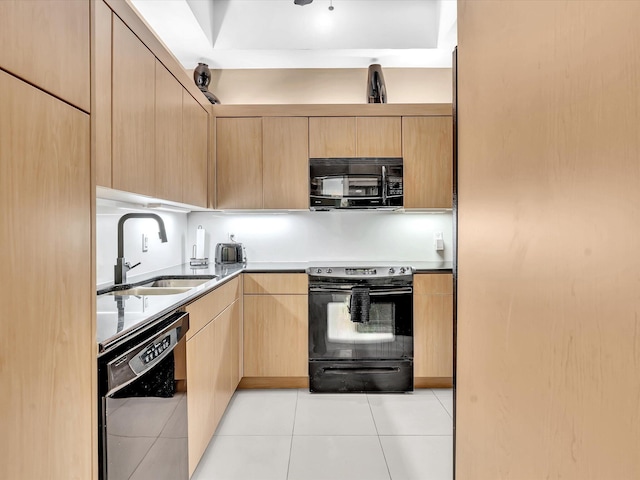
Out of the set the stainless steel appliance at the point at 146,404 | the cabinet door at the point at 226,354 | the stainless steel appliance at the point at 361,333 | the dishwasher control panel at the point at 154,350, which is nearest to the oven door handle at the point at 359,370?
the stainless steel appliance at the point at 361,333

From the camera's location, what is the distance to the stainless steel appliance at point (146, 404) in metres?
1.03

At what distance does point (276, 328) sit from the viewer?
2896 mm

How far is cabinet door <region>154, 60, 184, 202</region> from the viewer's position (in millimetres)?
1951

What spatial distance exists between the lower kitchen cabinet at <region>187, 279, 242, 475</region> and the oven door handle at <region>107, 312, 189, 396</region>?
0.23m

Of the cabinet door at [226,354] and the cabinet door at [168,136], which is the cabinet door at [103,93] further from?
the cabinet door at [226,354]

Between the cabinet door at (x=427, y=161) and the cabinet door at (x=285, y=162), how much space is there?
32.0 inches

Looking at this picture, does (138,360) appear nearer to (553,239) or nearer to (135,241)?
(553,239)

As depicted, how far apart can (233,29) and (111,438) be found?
288 centimetres

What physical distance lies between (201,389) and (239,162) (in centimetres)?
186

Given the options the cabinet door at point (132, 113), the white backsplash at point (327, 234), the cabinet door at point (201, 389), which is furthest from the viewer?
the white backsplash at point (327, 234)

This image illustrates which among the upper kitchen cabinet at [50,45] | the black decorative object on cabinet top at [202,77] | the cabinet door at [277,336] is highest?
the black decorative object on cabinet top at [202,77]

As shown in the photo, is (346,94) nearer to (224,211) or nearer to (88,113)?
(224,211)

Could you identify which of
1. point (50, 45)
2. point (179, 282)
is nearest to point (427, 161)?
point (179, 282)

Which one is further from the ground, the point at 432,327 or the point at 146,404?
the point at 146,404
